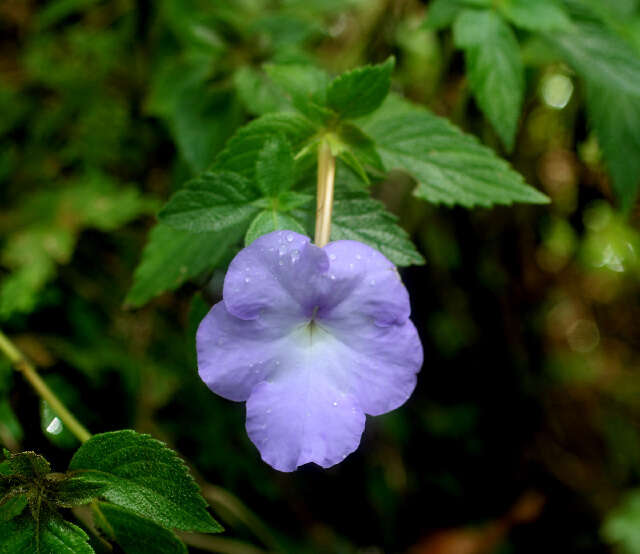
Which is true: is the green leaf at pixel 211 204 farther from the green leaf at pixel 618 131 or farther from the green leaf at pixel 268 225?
the green leaf at pixel 618 131

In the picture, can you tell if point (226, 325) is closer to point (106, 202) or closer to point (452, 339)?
point (106, 202)

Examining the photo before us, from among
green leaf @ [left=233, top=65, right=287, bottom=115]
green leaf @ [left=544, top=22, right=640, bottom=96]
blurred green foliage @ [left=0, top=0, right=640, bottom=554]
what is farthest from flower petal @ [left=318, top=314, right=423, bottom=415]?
green leaf @ [left=544, top=22, right=640, bottom=96]

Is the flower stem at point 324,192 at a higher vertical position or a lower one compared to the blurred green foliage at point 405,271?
higher

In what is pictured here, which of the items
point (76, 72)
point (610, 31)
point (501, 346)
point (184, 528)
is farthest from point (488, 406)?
point (76, 72)

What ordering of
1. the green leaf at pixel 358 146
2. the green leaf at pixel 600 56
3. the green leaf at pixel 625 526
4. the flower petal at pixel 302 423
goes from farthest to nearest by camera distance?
the green leaf at pixel 625 526, the green leaf at pixel 600 56, the green leaf at pixel 358 146, the flower petal at pixel 302 423

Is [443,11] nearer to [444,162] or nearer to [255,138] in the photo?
[444,162]

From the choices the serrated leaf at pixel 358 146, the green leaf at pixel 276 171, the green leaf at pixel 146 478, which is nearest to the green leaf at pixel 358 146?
the serrated leaf at pixel 358 146
